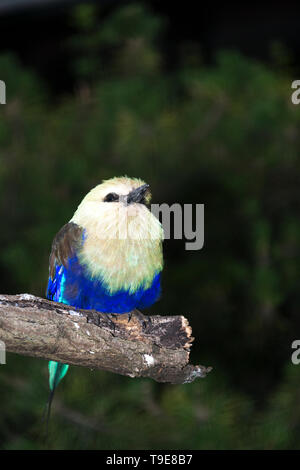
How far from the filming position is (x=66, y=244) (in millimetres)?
1257

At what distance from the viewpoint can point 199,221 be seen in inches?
57.6

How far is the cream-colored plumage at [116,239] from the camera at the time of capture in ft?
3.95

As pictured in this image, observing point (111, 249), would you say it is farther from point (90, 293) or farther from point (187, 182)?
point (187, 182)

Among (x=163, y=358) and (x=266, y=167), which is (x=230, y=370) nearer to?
(x=266, y=167)

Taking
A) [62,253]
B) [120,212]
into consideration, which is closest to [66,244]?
[62,253]

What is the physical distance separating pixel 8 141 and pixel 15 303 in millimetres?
1316

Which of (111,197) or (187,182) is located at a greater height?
(187,182)

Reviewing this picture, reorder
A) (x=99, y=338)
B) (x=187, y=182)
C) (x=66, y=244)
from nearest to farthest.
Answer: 1. (x=99, y=338)
2. (x=66, y=244)
3. (x=187, y=182)

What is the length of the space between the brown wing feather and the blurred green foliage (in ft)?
2.61

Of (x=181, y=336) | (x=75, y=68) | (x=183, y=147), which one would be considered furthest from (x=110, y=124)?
(x=181, y=336)

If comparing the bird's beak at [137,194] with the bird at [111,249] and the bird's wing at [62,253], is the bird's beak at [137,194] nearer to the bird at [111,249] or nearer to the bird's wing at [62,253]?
the bird at [111,249]

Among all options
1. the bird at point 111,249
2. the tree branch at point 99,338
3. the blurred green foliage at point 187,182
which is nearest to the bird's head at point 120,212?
the bird at point 111,249

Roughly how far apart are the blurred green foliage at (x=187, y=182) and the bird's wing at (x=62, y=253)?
739 mm

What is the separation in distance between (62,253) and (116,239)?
12cm
